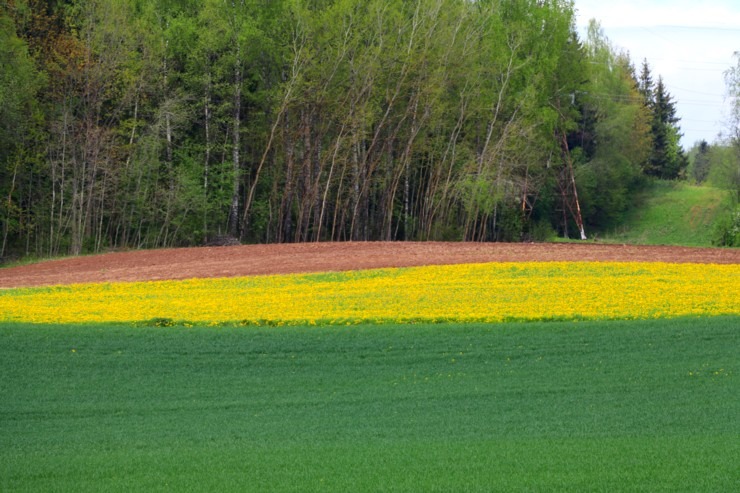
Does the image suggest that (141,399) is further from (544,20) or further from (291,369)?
(544,20)

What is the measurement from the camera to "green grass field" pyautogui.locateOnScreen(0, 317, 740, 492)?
1008 cm

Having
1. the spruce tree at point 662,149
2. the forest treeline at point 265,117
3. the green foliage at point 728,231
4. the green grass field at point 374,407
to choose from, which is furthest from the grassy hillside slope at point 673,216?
the green grass field at point 374,407

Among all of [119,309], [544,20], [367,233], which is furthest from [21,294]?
[544,20]

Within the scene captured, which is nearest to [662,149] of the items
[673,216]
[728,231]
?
[673,216]

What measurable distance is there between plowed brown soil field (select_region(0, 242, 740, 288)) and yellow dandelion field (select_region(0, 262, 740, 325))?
1.72 metres

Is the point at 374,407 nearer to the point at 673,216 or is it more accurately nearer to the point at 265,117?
the point at 265,117

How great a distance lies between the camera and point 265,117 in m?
50.3

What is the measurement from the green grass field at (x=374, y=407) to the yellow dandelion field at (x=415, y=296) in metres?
1.60

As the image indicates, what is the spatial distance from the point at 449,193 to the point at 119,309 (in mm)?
31514

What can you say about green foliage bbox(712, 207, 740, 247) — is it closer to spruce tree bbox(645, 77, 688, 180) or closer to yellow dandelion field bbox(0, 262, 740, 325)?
yellow dandelion field bbox(0, 262, 740, 325)

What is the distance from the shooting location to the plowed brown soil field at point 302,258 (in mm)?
31562

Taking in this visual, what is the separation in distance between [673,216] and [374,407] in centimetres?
6792

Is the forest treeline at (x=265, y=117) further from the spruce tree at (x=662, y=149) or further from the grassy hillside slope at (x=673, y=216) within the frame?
the spruce tree at (x=662, y=149)

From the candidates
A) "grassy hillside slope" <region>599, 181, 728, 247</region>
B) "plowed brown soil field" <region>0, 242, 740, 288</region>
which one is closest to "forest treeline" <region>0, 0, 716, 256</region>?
"plowed brown soil field" <region>0, 242, 740, 288</region>
